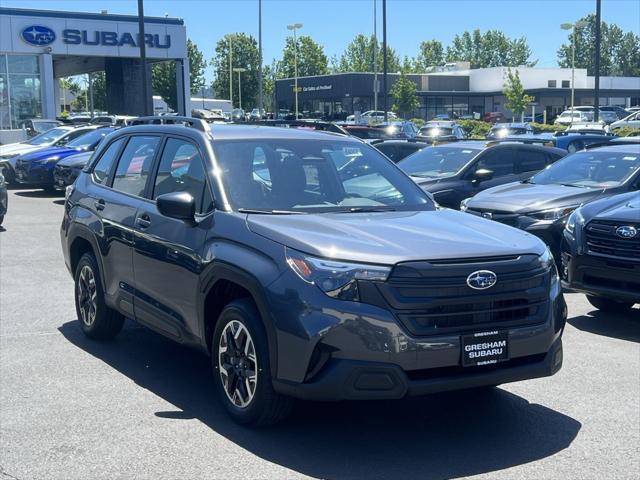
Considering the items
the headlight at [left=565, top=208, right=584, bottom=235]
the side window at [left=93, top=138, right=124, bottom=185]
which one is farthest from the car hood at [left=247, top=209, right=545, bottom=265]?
the headlight at [left=565, top=208, right=584, bottom=235]

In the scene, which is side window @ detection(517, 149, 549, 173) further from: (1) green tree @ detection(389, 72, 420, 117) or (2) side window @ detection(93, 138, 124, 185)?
(1) green tree @ detection(389, 72, 420, 117)

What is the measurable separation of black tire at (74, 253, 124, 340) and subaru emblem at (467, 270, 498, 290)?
3436mm

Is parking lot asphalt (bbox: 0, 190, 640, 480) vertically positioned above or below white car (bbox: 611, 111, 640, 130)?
below

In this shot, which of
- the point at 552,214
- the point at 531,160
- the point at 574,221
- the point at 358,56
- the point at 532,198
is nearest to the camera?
the point at 574,221

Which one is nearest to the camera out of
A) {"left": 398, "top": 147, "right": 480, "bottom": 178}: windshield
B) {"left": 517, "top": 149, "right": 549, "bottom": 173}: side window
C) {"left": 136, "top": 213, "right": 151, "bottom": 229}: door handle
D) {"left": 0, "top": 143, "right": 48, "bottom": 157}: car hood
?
{"left": 136, "top": 213, "right": 151, "bottom": 229}: door handle

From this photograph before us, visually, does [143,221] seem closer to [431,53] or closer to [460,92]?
[460,92]

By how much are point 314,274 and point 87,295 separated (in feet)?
10.9

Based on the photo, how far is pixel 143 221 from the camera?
20.2ft

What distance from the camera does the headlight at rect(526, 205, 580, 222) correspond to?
10266mm

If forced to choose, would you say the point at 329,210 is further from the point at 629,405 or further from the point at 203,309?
the point at 629,405

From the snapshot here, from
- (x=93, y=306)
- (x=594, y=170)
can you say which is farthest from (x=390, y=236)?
(x=594, y=170)

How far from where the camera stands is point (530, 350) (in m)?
4.90

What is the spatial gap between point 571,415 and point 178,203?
2.86 m

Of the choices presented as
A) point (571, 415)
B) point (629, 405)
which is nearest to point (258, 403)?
point (571, 415)
